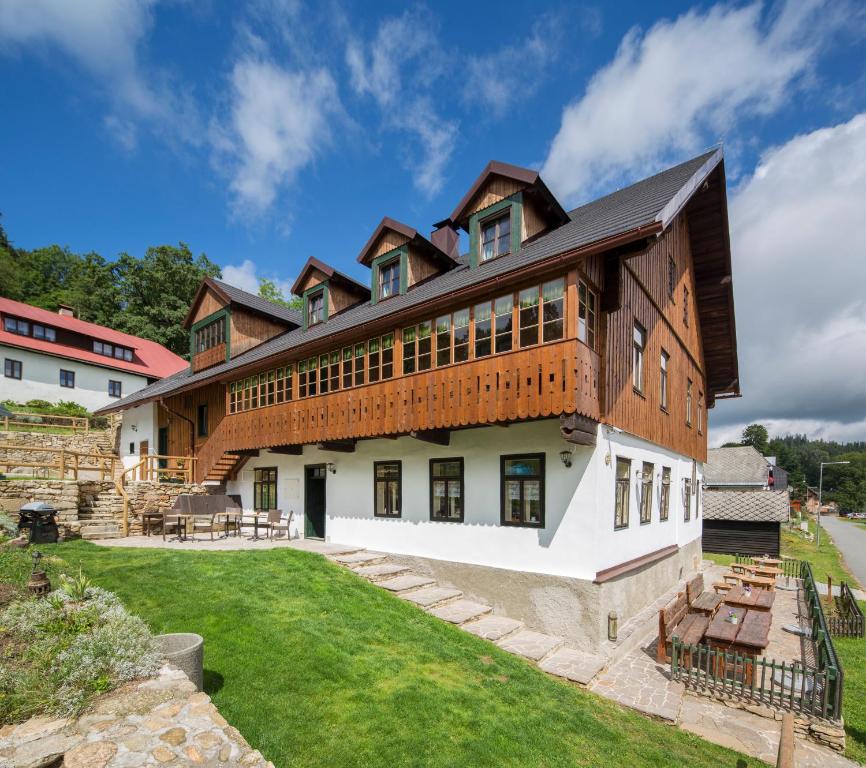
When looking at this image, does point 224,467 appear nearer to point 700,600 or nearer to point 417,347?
point 417,347

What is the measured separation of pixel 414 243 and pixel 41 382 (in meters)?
31.1

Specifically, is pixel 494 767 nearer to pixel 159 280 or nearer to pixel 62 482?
pixel 62 482

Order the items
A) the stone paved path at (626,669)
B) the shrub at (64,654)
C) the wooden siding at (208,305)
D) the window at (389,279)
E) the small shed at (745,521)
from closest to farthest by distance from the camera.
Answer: the shrub at (64,654) < the stone paved path at (626,669) < the window at (389,279) < the wooden siding at (208,305) < the small shed at (745,521)

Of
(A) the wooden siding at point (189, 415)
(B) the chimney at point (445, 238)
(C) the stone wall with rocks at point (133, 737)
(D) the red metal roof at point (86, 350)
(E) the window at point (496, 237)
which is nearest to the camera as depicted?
(C) the stone wall with rocks at point (133, 737)

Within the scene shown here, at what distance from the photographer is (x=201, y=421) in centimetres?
2180

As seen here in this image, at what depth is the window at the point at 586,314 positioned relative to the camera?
9.30m

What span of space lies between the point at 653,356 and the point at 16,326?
1569 inches

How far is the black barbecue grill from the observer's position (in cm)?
1251

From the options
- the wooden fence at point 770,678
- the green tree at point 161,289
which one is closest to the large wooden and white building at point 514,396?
the wooden fence at point 770,678

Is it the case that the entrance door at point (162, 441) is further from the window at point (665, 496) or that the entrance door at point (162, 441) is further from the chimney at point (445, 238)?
the window at point (665, 496)

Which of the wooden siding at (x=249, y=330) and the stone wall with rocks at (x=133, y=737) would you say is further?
the wooden siding at (x=249, y=330)

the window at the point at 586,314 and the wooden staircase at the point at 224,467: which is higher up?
the window at the point at 586,314

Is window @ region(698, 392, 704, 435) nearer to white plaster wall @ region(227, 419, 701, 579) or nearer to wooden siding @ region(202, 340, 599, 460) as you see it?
white plaster wall @ region(227, 419, 701, 579)

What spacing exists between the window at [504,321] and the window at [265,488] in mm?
11184
